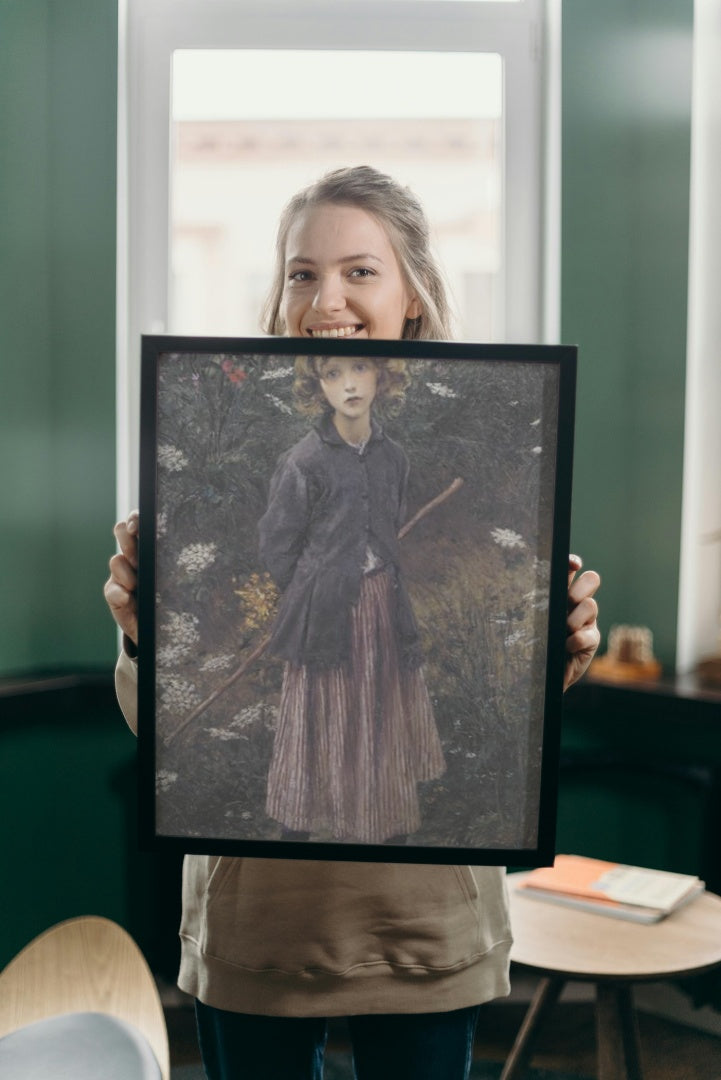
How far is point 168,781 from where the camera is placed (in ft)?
3.26

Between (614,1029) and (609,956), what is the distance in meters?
0.14

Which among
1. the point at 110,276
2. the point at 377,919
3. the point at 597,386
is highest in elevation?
the point at 110,276

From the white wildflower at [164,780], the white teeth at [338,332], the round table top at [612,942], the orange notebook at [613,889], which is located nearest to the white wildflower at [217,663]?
the white wildflower at [164,780]

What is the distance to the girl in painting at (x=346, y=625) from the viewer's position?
3.17ft

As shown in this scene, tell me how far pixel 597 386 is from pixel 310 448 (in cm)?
182

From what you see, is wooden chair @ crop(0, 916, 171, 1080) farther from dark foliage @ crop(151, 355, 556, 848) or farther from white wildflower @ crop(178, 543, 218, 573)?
white wildflower @ crop(178, 543, 218, 573)

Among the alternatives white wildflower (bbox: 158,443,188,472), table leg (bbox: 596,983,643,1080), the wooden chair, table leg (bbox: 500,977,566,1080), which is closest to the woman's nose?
white wildflower (bbox: 158,443,188,472)

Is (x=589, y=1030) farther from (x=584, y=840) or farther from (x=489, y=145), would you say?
(x=489, y=145)

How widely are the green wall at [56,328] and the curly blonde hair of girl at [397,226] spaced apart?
1443 millimetres

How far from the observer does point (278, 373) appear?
0.96 m

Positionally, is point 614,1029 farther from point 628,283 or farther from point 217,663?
point 628,283

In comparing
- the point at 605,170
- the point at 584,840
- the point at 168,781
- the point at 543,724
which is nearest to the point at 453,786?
the point at 543,724

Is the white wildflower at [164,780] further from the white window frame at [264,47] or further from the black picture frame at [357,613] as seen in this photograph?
the white window frame at [264,47]

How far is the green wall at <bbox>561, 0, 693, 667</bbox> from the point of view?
8.39 feet
